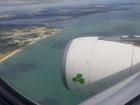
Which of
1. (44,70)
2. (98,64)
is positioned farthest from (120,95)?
(44,70)

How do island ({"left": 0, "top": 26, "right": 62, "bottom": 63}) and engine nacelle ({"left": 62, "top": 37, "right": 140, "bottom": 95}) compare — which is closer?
engine nacelle ({"left": 62, "top": 37, "right": 140, "bottom": 95})

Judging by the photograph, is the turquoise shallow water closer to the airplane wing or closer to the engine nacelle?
the engine nacelle

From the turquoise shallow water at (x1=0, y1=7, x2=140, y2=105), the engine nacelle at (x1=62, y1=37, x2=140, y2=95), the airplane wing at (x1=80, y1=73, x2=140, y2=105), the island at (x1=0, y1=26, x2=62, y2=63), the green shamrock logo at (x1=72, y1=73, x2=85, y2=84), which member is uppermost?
the airplane wing at (x1=80, y1=73, x2=140, y2=105)

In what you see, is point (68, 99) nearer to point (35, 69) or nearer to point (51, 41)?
point (35, 69)

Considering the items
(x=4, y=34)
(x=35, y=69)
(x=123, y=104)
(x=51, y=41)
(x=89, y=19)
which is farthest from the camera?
(x=89, y=19)

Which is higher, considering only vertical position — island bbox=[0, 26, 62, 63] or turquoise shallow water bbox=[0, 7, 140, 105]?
turquoise shallow water bbox=[0, 7, 140, 105]

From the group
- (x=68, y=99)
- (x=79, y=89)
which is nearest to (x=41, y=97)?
(x=68, y=99)

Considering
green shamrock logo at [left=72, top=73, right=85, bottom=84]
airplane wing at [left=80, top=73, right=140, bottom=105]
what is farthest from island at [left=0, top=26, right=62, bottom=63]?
airplane wing at [left=80, top=73, right=140, bottom=105]
